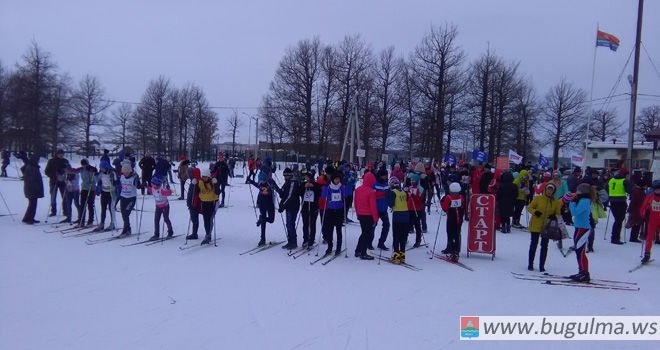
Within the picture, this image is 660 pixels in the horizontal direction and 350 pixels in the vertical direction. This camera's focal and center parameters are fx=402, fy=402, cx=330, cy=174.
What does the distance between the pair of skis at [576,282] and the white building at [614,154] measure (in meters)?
50.6

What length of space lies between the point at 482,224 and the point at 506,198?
3.51 metres

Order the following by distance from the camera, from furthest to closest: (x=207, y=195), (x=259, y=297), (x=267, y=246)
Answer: (x=207, y=195), (x=267, y=246), (x=259, y=297)

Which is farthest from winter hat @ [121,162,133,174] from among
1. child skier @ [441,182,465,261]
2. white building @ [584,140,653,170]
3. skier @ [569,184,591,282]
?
white building @ [584,140,653,170]

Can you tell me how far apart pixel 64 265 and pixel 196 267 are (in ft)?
7.67

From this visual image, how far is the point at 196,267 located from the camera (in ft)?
24.4

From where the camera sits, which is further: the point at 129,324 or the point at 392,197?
the point at 392,197

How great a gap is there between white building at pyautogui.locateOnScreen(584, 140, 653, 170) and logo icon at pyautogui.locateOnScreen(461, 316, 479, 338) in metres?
54.0

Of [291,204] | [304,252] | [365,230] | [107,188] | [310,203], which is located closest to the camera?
[365,230]

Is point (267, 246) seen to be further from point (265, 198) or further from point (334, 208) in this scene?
point (334, 208)

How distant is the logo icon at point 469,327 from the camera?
4891 mm

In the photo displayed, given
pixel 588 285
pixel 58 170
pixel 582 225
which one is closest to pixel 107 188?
pixel 58 170

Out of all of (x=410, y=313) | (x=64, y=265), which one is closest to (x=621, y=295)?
(x=410, y=313)

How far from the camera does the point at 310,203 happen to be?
9.13 meters

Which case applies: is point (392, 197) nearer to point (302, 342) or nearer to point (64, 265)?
point (302, 342)
